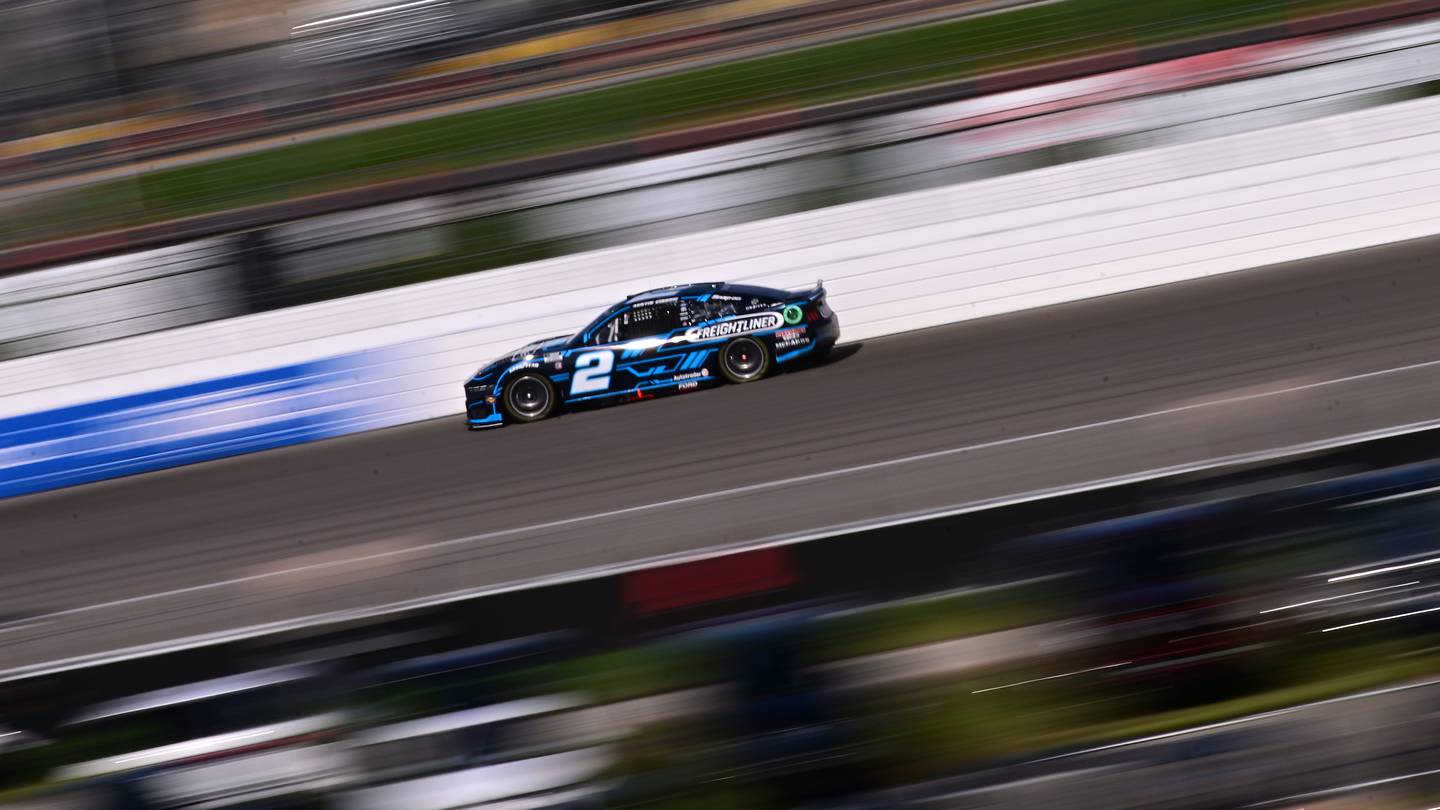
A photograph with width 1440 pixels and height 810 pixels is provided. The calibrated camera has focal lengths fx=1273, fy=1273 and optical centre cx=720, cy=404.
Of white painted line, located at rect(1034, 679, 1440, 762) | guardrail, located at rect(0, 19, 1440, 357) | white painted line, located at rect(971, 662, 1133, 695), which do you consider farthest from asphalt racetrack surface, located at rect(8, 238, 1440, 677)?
white painted line, located at rect(1034, 679, 1440, 762)

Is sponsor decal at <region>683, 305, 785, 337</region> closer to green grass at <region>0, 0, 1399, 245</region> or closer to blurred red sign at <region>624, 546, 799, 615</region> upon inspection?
green grass at <region>0, 0, 1399, 245</region>

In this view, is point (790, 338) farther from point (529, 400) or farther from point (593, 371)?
point (529, 400)

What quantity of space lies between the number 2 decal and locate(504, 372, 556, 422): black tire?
282mm

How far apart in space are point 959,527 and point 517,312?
31.8ft

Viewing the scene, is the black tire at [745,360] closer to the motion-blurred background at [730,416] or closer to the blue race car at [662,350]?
the blue race car at [662,350]

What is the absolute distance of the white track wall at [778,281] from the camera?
1208 cm

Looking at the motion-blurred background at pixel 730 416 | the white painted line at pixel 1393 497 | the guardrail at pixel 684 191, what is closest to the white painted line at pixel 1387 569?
the motion-blurred background at pixel 730 416

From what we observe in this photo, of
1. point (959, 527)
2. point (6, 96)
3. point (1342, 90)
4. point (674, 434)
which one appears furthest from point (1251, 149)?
point (6, 96)

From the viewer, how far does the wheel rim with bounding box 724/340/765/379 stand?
36.3ft

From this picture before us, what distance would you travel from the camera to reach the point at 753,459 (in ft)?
27.1

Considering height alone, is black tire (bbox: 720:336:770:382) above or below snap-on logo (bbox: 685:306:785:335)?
below

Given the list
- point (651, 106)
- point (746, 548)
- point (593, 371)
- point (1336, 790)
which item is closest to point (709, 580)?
point (746, 548)

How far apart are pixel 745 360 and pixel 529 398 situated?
1968 mm

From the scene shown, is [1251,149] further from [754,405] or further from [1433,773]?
[1433,773]
